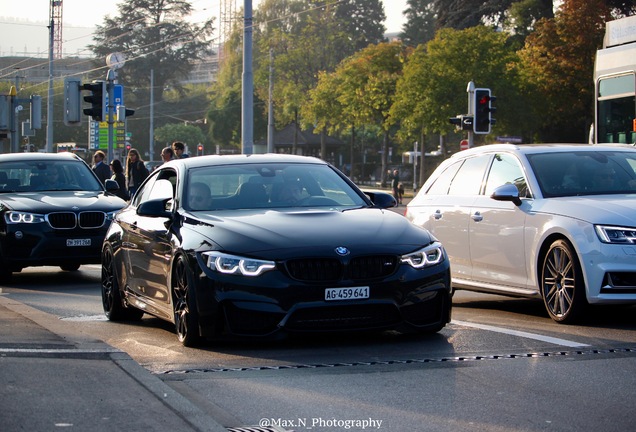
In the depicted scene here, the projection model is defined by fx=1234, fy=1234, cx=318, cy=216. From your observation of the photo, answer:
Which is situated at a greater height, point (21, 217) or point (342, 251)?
point (342, 251)

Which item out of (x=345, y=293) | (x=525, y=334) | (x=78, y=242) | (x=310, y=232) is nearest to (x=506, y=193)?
(x=525, y=334)

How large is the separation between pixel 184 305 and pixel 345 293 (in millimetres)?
1249

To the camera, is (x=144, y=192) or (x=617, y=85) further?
(x=617, y=85)

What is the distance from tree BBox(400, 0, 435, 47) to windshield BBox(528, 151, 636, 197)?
342 feet

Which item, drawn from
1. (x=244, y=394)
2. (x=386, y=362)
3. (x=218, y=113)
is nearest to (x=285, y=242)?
(x=386, y=362)

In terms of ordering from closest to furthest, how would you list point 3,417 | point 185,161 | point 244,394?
1. point 3,417
2. point 244,394
3. point 185,161

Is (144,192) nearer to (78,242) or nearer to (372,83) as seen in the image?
(78,242)

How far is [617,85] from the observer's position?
2247 cm

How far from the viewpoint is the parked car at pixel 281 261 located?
845 centimetres

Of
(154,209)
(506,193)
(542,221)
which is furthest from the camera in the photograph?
(506,193)

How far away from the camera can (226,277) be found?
8.48 metres

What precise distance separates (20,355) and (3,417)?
215 cm

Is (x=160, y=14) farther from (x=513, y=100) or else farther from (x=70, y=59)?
(x=513, y=100)

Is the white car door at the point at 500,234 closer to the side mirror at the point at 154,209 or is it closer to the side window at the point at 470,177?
the side window at the point at 470,177
